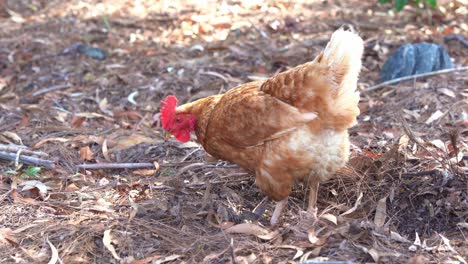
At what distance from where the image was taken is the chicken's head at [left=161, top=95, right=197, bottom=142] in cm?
507

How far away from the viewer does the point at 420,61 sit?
7.09 m

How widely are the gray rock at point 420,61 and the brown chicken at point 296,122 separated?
2.96 metres

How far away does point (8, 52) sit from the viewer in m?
8.55

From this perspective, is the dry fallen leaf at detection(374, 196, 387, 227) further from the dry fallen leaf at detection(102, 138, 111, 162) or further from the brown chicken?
the dry fallen leaf at detection(102, 138, 111, 162)

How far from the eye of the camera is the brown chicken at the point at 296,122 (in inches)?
163

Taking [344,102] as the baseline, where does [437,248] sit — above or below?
below

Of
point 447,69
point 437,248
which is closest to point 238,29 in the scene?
point 447,69

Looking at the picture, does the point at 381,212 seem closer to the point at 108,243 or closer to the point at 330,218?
the point at 330,218

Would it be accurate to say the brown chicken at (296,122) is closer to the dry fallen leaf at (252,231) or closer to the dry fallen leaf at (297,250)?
the dry fallen leaf at (252,231)

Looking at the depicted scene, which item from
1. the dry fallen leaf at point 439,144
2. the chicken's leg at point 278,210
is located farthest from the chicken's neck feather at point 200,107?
the dry fallen leaf at point 439,144

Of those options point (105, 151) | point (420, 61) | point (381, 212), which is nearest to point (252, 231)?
point (381, 212)

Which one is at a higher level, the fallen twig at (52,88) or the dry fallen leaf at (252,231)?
the dry fallen leaf at (252,231)

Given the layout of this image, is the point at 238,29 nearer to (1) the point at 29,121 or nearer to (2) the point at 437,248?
(1) the point at 29,121

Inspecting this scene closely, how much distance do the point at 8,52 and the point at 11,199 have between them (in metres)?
4.27
